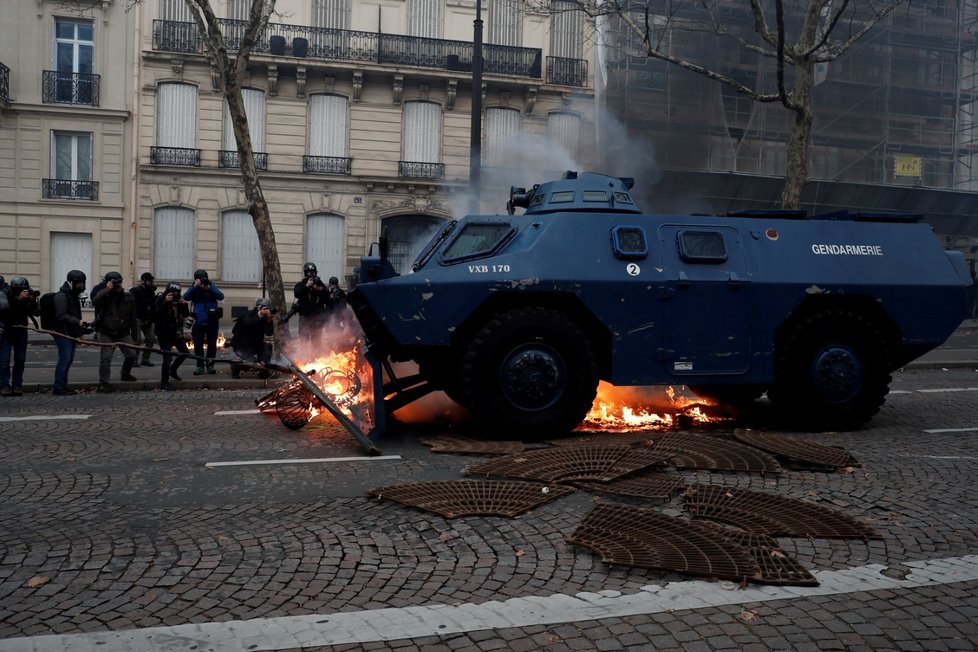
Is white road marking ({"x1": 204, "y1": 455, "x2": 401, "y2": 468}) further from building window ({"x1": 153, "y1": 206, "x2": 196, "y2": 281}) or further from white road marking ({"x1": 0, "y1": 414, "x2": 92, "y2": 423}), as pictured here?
building window ({"x1": 153, "y1": 206, "x2": 196, "y2": 281})

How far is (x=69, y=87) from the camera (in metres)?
26.3

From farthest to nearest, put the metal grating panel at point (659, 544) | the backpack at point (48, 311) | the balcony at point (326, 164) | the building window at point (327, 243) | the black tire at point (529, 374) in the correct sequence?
1. the building window at point (327, 243)
2. the balcony at point (326, 164)
3. the backpack at point (48, 311)
4. the black tire at point (529, 374)
5. the metal grating panel at point (659, 544)

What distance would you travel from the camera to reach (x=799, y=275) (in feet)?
28.7

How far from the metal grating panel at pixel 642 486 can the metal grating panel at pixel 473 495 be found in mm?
238

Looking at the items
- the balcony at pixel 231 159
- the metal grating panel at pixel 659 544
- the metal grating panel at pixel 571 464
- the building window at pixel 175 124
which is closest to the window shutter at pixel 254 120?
the balcony at pixel 231 159

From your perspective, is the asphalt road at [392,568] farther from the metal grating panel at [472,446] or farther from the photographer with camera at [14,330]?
the photographer with camera at [14,330]

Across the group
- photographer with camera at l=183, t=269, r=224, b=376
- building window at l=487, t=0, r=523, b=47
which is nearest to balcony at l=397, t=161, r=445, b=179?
building window at l=487, t=0, r=523, b=47

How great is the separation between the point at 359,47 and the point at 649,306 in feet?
71.7

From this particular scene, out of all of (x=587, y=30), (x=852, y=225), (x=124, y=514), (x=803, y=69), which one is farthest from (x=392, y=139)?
(x=124, y=514)

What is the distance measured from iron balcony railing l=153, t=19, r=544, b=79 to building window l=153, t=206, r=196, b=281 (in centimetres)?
508

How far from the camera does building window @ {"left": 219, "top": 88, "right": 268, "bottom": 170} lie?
2697cm

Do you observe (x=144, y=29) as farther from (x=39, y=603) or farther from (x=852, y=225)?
(x=39, y=603)

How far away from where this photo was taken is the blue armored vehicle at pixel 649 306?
798cm

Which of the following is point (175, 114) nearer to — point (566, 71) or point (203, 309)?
point (566, 71)
